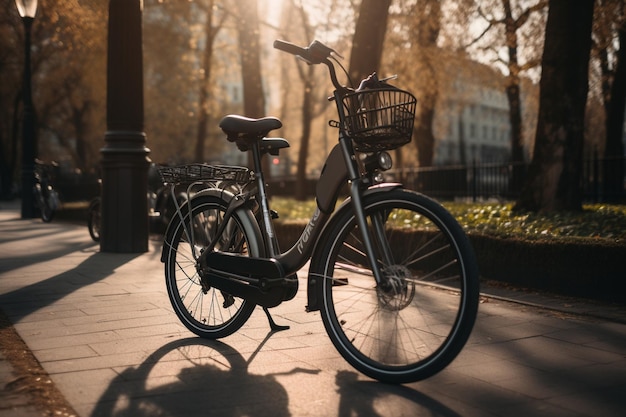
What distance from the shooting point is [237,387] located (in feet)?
12.3

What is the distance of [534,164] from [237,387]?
24.9ft

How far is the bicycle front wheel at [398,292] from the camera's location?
11.6 ft

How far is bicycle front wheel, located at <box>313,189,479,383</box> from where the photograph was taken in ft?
11.6

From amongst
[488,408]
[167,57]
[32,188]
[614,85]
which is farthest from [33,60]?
[488,408]

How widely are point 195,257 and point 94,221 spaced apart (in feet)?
24.8

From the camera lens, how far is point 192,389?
3705 millimetres

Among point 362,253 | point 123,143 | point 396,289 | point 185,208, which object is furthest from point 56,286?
point 396,289

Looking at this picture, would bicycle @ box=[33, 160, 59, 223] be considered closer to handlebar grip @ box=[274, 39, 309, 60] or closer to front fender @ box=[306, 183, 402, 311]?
handlebar grip @ box=[274, 39, 309, 60]

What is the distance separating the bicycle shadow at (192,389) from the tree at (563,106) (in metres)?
6.89

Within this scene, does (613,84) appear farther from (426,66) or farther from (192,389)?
(192,389)

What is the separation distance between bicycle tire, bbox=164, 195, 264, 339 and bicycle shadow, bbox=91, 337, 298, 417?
14.9 inches

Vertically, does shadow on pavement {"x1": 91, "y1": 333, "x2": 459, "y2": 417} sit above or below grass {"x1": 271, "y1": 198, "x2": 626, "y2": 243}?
below

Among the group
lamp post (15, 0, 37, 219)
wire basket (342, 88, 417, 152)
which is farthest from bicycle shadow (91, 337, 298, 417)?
lamp post (15, 0, 37, 219)

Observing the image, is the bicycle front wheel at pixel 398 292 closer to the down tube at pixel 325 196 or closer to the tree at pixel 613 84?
the down tube at pixel 325 196
